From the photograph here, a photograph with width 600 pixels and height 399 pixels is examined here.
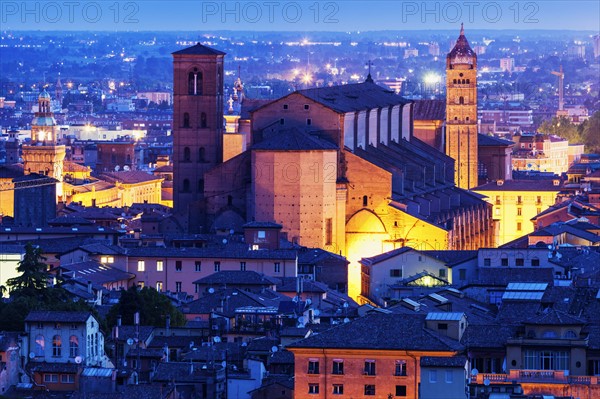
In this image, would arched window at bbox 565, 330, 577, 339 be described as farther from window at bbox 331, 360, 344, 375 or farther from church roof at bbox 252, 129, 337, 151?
church roof at bbox 252, 129, 337, 151

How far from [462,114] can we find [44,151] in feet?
63.9

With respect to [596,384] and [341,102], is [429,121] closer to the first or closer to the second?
[341,102]

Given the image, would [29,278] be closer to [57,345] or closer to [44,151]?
[57,345]

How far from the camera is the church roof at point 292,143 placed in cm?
8181

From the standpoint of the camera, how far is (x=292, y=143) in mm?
81812

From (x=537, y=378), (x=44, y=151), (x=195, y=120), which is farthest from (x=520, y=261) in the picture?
(x=44, y=151)

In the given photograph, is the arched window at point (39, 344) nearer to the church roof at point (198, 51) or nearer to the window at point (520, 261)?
the window at point (520, 261)

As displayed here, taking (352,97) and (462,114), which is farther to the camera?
(462,114)

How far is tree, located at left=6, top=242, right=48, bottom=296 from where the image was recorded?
192ft

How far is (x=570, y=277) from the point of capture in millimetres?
60750

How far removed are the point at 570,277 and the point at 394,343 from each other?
18.6m

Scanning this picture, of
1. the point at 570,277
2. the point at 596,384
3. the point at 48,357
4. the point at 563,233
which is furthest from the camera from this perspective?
the point at 563,233

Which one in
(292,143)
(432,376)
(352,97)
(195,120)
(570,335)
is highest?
(352,97)

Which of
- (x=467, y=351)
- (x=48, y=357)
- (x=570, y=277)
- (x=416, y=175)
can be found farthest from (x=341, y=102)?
(x=467, y=351)
